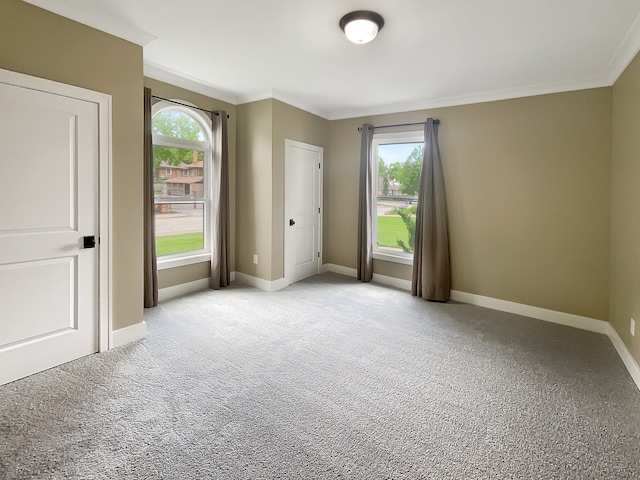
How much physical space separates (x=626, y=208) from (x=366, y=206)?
2941mm

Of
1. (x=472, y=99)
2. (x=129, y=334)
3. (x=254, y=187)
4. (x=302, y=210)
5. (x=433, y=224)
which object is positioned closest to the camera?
(x=129, y=334)

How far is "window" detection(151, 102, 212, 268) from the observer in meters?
4.17

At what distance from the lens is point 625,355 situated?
2.86 meters

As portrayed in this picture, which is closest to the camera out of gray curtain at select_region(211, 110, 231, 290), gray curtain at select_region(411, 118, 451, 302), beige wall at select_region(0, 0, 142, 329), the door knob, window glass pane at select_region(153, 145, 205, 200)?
beige wall at select_region(0, 0, 142, 329)

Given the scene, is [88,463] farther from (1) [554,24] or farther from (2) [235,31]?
(1) [554,24]

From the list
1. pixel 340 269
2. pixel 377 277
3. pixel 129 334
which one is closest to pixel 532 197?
pixel 377 277

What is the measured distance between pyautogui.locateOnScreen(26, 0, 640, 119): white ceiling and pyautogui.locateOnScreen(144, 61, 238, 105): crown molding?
1 centimetres

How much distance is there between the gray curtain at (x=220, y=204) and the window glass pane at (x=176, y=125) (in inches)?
9.4

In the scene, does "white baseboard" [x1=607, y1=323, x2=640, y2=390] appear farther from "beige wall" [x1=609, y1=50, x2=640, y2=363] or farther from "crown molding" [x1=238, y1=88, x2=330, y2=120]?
"crown molding" [x1=238, y1=88, x2=330, y2=120]

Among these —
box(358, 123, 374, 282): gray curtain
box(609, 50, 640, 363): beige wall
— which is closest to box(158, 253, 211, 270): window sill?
box(358, 123, 374, 282): gray curtain

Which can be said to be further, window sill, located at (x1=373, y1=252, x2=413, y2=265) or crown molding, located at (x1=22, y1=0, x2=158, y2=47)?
window sill, located at (x1=373, y1=252, x2=413, y2=265)

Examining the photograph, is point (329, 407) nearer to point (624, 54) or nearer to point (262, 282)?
point (262, 282)

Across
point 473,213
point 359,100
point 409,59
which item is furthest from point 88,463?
point 359,100

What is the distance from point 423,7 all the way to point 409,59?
94 cm
